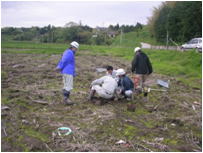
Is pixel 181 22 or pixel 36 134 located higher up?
pixel 181 22

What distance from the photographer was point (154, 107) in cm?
746

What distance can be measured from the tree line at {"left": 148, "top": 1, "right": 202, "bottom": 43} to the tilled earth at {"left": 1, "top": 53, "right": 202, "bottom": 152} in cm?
2557

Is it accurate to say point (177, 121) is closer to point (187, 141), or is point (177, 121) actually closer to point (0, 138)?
point (187, 141)

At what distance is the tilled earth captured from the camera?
4777 mm

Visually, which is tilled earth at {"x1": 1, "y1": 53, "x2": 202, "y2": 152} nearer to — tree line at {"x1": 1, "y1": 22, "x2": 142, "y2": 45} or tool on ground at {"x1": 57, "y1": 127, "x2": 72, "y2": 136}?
tool on ground at {"x1": 57, "y1": 127, "x2": 72, "y2": 136}

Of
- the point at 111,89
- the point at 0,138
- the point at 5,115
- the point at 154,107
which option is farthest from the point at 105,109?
the point at 0,138

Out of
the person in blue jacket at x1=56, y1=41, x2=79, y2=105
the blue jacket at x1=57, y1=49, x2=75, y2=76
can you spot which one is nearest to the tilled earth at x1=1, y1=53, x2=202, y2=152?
the person in blue jacket at x1=56, y1=41, x2=79, y2=105

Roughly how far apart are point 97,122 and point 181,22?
31214 millimetres

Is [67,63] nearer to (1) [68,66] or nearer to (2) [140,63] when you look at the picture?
(1) [68,66]

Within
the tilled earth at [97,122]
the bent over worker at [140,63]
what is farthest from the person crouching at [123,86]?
the bent over worker at [140,63]

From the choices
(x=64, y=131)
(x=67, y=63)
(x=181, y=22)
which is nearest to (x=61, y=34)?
(x=181, y=22)

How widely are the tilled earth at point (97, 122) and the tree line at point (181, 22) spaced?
83.9 ft

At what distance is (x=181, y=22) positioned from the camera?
34344 mm

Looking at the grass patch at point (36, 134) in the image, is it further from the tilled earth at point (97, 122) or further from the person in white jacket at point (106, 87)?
the person in white jacket at point (106, 87)
